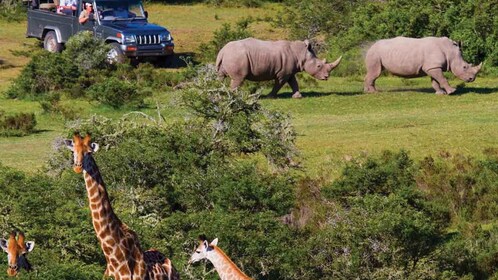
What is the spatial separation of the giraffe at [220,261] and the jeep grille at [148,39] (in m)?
25.7

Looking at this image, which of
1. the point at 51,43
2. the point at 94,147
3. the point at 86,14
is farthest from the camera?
the point at 51,43

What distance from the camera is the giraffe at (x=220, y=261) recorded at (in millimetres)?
15820

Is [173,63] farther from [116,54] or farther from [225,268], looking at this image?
[225,268]

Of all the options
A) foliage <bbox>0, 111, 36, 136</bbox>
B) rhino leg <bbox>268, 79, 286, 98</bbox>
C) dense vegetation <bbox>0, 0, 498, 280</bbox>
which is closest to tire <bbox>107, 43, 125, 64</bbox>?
rhino leg <bbox>268, 79, 286, 98</bbox>

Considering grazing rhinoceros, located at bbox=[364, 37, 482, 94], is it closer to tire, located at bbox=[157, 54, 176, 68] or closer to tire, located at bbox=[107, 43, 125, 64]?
tire, located at bbox=[107, 43, 125, 64]

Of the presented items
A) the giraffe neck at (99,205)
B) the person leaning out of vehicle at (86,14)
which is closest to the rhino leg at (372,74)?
the person leaning out of vehicle at (86,14)

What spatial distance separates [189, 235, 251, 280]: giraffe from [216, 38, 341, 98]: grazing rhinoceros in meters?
19.5

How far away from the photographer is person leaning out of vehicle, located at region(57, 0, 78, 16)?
44.5 m

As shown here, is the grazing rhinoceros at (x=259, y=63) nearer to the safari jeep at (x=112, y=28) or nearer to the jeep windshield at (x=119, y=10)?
the safari jeep at (x=112, y=28)

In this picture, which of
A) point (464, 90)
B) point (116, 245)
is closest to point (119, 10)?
point (464, 90)

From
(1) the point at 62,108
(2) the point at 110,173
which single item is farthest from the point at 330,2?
(2) the point at 110,173

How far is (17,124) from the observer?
3153cm

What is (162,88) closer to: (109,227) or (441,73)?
(441,73)

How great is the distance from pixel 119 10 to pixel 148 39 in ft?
→ 6.85
